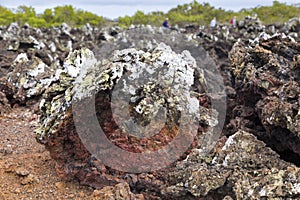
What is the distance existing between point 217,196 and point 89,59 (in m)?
2.74

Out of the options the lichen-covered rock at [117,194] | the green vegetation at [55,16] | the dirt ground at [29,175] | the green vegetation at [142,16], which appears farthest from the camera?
the green vegetation at [142,16]

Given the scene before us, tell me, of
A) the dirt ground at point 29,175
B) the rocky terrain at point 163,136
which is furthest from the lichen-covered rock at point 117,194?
the dirt ground at point 29,175

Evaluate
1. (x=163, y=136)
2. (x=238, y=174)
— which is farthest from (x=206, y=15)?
(x=238, y=174)

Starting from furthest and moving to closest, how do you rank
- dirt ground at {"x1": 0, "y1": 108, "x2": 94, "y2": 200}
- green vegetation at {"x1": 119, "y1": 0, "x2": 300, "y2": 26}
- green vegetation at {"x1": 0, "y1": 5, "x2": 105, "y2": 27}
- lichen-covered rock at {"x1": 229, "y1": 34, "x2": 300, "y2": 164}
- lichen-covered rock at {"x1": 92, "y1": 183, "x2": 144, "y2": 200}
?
1. green vegetation at {"x1": 119, "y1": 0, "x2": 300, "y2": 26}
2. green vegetation at {"x1": 0, "y1": 5, "x2": 105, "y2": 27}
3. dirt ground at {"x1": 0, "y1": 108, "x2": 94, "y2": 200}
4. lichen-covered rock at {"x1": 229, "y1": 34, "x2": 300, "y2": 164}
5. lichen-covered rock at {"x1": 92, "y1": 183, "x2": 144, "y2": 200}

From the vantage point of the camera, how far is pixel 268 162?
329cm

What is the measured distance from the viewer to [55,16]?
3450cm

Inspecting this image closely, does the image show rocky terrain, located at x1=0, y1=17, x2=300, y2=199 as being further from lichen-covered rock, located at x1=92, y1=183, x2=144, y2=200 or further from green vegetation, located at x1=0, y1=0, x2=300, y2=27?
green vegetation, located at x1=0, y1=0, x2=300, y2=27

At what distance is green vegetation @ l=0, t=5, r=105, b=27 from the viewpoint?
3095 cm

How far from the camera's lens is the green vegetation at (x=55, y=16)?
30945 millimetres

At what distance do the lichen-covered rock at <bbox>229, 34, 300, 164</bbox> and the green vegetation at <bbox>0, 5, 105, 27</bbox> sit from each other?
27362 millimetres

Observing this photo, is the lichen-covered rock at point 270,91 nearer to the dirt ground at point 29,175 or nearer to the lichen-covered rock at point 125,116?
the lichen-covered rock at point 125,116

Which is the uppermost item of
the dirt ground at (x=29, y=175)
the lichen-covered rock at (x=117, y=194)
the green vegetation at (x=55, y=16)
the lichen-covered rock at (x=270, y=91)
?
the green vegetation at (x=55, y=16)

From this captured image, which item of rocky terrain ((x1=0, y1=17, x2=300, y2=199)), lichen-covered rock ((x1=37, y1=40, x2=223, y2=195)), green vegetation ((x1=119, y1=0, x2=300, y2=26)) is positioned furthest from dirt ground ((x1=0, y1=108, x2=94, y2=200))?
green vegetation ((x1=119, y1=0, x2=300, y2=26))

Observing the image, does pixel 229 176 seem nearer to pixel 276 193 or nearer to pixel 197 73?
pixel 276 193
